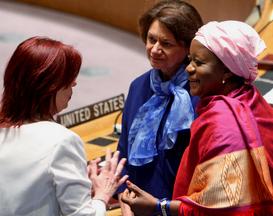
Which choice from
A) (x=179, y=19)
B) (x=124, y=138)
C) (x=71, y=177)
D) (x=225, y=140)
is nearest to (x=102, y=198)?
(x=71, y=177)

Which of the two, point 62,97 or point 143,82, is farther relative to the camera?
point 143,82

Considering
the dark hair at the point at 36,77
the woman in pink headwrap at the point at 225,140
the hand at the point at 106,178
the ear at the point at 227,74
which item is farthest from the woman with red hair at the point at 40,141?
the ear at the point at 227,74

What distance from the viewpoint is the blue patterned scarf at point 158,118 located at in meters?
2.37

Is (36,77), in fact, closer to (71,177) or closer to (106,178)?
(71,177)

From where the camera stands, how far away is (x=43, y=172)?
1.88m

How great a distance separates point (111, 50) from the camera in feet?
21.4

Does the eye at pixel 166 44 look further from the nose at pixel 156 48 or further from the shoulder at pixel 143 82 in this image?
the shoulder at pixel 143 82

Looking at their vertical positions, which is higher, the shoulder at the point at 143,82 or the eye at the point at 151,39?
the eye at the point at 151,39

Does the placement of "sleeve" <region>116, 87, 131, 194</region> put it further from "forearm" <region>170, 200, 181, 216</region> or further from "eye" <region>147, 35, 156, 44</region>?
"forearm" <region>170, 200, 181, 216</region>

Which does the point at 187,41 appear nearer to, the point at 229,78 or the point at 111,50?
the point at 229,78

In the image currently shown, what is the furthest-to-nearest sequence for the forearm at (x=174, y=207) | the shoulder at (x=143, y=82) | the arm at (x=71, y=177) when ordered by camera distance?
the shoulder at (x=143, y=82) < the forearm at (x=174, y=207) < the arm at (x=71, y=177)

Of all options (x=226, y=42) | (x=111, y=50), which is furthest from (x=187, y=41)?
(x=111, y=50)

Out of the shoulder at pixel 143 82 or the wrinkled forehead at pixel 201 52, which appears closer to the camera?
the wrinkled forehead at pixel 201 52

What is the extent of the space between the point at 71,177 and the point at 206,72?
463 millimetres
